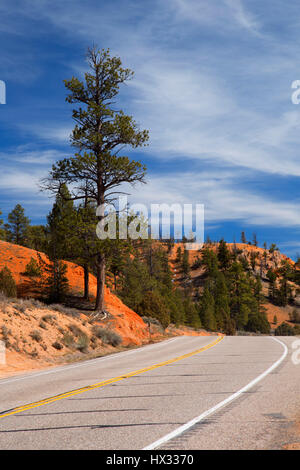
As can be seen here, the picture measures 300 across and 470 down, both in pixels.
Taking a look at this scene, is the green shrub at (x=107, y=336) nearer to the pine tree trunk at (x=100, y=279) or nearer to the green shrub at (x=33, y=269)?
the pine tree trunk at (x=100, y=279)

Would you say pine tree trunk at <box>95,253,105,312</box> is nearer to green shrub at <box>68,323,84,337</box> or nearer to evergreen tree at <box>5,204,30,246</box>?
green shrub at <box>68,323,84,337</box>

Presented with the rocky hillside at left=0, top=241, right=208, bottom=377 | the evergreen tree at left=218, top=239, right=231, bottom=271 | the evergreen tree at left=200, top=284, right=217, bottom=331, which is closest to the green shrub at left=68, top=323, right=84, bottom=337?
the rocky hillside at left=0, top=241, right=208, bottom=377

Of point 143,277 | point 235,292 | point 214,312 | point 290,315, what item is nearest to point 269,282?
point 290,315

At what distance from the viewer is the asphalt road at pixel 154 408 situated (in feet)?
18.2

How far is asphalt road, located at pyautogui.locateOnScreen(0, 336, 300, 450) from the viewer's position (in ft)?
18.2

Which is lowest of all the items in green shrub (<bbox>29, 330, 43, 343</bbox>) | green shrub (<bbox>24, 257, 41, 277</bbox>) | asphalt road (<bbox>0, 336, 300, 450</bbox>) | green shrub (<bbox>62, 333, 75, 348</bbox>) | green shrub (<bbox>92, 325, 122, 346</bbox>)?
green shrub (<bbox>92, 325, 122, 346</bbox>)

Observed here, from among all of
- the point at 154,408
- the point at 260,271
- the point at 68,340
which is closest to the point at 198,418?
the point at 154,408

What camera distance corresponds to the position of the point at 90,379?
1127 centimetres

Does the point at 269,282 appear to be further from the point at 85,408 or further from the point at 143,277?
the point at 85,408

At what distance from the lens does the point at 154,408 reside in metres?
7.34

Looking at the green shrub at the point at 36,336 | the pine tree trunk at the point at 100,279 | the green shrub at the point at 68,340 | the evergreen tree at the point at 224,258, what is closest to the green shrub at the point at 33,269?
the pine tree trunk at the point at 100,279

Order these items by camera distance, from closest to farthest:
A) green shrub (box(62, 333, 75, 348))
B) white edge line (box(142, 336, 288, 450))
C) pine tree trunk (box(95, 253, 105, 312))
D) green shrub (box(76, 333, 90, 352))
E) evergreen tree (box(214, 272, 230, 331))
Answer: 1. white edge line (box(142, 336, 288, 450))
2. green shrub (box(62, 333, 75, 348))
3. green shrub (box(76, 333, 90, 352))
4. pine tree trunk (box(95, 253, 105, 312))
5. evergreen tree (box(214, 272, 230, 331))

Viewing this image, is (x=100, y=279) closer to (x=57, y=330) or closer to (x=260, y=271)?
(x=57, y=330)
